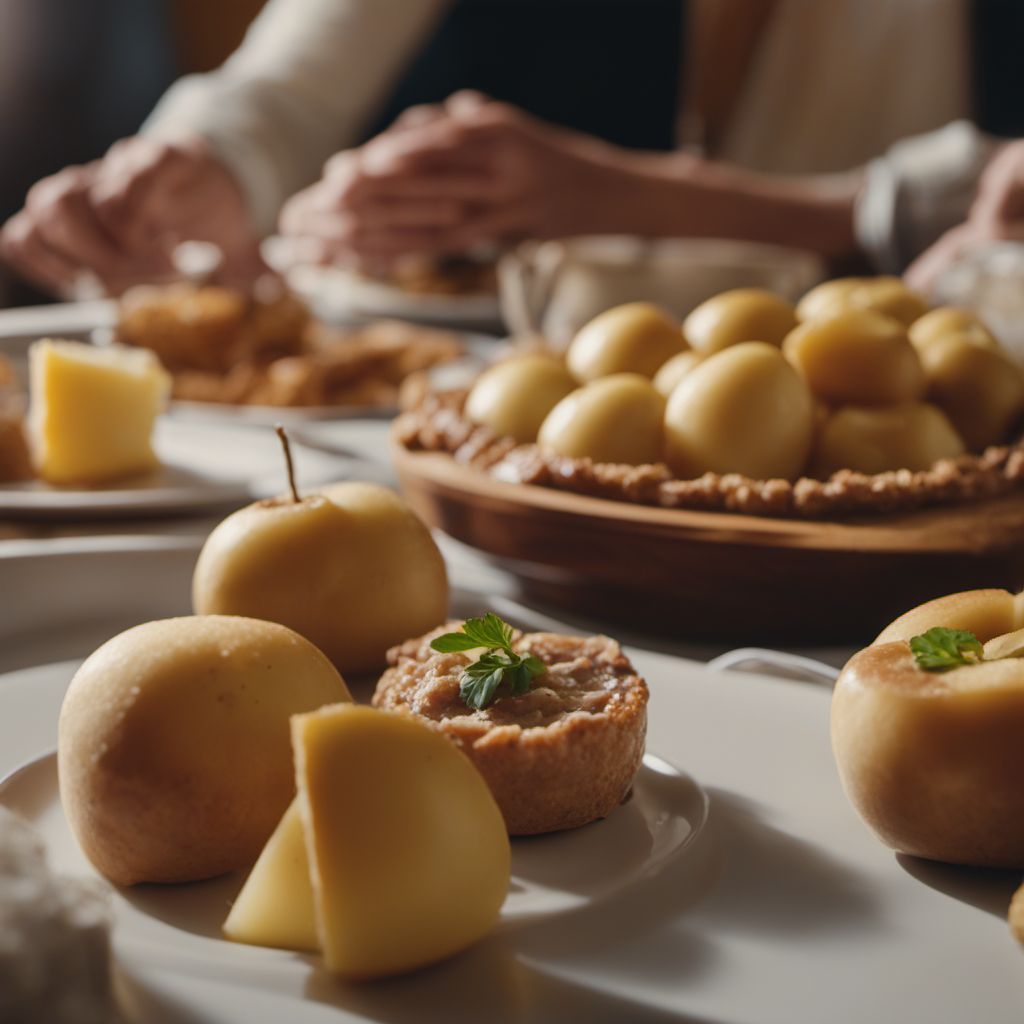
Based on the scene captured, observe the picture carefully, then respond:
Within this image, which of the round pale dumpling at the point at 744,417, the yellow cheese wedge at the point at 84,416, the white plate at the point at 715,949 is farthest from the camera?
the yellow cheese wedge at the point at 84,416

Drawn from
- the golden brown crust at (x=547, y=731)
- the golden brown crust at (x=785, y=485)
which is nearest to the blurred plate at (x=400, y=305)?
the golden brown crust at (x=785, y=485)

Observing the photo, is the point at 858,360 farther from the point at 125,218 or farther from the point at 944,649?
the point at 125,218

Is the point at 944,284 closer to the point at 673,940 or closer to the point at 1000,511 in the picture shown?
the point at 1000,511

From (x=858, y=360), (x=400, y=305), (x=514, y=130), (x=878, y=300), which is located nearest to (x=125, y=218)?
(x=400, y=305)

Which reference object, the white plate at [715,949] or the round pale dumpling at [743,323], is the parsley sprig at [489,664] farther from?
the round pale dumpling at [743,323]

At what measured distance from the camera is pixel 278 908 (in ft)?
1.22

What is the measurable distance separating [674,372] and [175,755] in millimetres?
444

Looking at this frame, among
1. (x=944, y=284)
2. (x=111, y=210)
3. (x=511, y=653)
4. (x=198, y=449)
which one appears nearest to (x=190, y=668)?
(x=511, y=653)

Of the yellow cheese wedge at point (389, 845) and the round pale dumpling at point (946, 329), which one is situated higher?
the round pale dumpling at point (946, 329)

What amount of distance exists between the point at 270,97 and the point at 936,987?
2.30 m

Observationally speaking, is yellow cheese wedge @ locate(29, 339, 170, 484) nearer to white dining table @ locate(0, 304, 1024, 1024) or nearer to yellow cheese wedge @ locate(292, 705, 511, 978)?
white dining table @ locate(0, 304, 1024, 1024)

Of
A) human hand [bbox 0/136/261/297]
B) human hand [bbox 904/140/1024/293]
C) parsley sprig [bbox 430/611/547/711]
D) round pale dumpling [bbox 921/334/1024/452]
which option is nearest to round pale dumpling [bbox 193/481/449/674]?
parsley sprig [bbox 430/611/547/711]

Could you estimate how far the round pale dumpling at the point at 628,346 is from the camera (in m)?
0.81

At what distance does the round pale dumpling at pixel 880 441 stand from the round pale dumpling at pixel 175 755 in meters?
0.39
